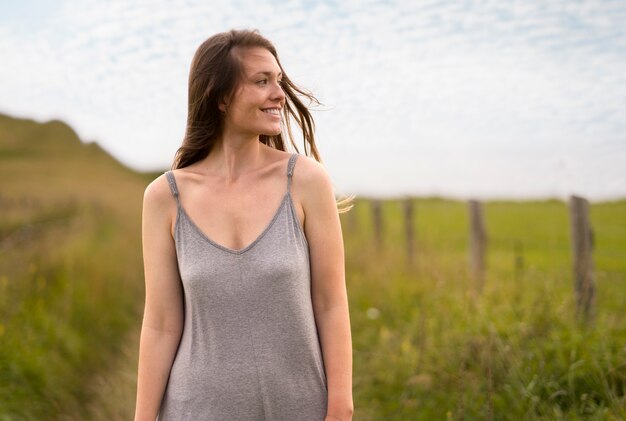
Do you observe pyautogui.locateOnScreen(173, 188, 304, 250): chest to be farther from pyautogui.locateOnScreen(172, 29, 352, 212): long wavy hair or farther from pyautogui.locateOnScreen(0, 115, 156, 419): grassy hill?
pyautogui.locateOnScreen(0, 115, 156, 419): grassy hill

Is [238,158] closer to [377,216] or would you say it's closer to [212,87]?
[212,87]

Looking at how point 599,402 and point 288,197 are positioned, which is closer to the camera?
point 288,197

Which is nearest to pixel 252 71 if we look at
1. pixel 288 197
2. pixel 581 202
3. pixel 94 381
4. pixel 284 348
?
pixel 288 197

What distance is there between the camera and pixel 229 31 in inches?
97.4

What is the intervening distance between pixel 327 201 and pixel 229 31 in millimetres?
722

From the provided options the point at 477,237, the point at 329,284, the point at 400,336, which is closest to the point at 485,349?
the point at 400,336

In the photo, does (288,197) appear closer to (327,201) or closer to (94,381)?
(327,201)

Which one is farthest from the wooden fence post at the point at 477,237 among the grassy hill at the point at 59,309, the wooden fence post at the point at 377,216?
the grassy hill at the point at 59,309

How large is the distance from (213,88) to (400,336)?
3.75 meters

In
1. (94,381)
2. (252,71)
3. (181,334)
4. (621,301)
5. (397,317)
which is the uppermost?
(252,71)

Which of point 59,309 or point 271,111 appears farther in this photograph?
point 59,309

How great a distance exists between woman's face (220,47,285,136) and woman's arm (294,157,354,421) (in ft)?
0.74

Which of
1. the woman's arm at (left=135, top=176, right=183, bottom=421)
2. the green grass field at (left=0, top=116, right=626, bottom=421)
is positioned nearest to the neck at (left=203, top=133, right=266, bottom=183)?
the woman's arm at (left=135, top=176, right=183, bottom=421)

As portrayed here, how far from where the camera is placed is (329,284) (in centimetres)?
235
